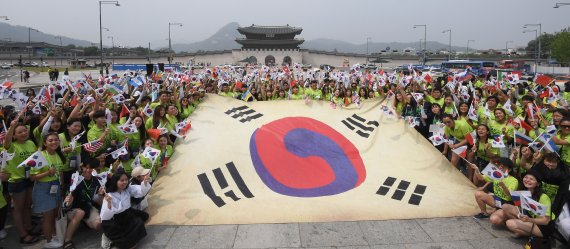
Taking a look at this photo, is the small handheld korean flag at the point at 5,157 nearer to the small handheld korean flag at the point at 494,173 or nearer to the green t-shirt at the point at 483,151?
the small handheld korean flag at the point at 494,173

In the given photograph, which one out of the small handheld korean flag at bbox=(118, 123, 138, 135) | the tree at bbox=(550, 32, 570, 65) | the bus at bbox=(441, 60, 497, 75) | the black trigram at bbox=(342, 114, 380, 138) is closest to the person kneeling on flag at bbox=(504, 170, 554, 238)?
the black trigram at bbox=(342, 114, 380, 138)

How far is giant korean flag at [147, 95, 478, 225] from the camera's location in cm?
522

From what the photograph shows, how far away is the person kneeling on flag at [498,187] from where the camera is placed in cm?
479

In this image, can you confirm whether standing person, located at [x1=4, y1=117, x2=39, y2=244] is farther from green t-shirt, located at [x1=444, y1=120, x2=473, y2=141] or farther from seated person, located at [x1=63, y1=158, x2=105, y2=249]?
green t-shirt, located at [x1=444, y1=120, x2=473, y2=141]

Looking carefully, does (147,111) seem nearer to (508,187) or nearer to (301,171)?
(301,171)

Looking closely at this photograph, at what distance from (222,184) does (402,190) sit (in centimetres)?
281

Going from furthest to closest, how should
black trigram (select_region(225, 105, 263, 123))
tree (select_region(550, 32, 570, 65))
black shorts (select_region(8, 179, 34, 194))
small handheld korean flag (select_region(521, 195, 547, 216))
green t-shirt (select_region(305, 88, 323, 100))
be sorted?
tree (select_region(550, 32, 570, 65))
green t-shirt (select_region(305, 88, 323, 100))
black trigram (select_region(225, 105, 263, 123))
black shorts (select_region(8, 179, 34, 194))
small handheld korean flag (select_region(521, 195, 547, 216))

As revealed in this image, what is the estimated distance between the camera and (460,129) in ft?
21.1

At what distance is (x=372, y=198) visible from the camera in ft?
18.1

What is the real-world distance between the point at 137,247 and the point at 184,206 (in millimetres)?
931

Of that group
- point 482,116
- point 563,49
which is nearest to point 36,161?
point 482,116

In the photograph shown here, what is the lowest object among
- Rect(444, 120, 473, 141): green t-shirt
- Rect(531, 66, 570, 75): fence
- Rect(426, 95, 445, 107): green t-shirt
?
Rect(444, 120, 473, 141): green t-shirt

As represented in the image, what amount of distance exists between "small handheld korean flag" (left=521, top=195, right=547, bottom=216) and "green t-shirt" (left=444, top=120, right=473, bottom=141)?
2.29 m

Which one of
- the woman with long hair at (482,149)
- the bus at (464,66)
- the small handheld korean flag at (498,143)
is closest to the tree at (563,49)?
the bus at (464,66)
